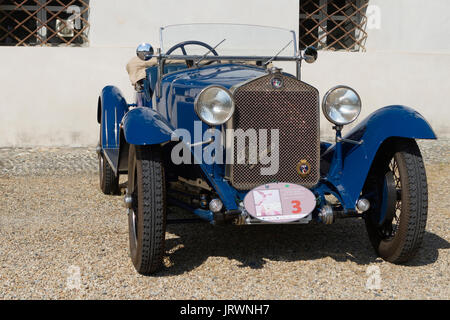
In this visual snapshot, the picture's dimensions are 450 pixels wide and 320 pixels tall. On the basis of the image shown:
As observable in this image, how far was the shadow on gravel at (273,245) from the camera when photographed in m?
3.30

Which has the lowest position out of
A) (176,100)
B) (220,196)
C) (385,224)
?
(385,224)

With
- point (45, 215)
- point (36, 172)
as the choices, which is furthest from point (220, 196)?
point (36, 172)

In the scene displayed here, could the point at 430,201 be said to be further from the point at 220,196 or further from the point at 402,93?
the point at 402,93

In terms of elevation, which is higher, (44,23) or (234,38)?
(44,23)

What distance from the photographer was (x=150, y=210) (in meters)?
2.87

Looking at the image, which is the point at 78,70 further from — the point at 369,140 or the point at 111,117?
the point at 369,140

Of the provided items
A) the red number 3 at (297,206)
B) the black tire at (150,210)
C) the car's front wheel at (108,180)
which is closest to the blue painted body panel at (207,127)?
the black tire at (150,210)

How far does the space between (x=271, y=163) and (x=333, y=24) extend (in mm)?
5676

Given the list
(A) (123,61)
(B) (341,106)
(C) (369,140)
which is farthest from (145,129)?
(A) (123,61)

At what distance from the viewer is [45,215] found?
14.4ft

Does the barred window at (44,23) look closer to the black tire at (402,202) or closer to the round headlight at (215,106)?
the round headlight at (215,106)

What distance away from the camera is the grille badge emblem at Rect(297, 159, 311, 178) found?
316 cm

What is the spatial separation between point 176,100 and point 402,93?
16.9ft

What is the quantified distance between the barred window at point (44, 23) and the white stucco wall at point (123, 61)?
1.21 feet
